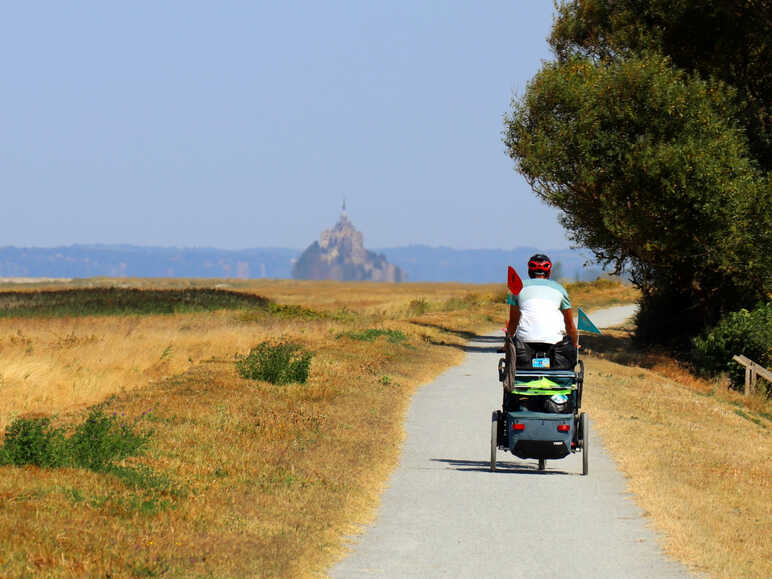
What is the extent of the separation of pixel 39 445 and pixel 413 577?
5385 millimetres

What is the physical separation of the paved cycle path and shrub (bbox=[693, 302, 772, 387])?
17.8 meters

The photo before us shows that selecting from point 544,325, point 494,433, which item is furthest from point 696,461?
point 544,325

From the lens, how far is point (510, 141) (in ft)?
118

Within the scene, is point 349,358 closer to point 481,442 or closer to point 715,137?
point 481,442

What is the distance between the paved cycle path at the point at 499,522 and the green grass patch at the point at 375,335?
16.9 metres

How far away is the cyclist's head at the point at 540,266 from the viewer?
12336 mm

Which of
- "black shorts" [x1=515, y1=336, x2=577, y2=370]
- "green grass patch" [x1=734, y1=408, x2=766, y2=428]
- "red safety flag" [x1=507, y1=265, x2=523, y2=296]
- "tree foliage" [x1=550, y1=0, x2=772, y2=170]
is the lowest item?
"green grass patch" [x1=734, y1=408, x2=766, y2=428]

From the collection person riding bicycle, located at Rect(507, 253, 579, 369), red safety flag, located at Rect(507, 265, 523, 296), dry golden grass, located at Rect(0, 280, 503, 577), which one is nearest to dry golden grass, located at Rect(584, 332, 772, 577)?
person riding bicycle, located at Rect(507, 253, 579, 369)

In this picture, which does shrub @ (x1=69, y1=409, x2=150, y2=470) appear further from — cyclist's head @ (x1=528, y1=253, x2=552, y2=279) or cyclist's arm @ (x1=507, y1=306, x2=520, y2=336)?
cyclist's head @ (x1=528, y1=253, x2=552, y2=279)

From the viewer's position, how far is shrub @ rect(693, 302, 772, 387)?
31.9 meters

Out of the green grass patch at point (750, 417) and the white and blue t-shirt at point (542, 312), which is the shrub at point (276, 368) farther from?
the green grass patch at point (750, 417)

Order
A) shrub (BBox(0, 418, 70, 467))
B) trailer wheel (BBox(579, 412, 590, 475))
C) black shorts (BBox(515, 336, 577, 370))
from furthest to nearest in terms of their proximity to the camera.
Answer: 1. trailer wheel (BBox(579, 412, 590, 475))
2. black shorts (BBox(515, 336, 577, 370))
3. shrub (BBox(0, 418, 70, 467))

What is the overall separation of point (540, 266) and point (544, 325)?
2.48 ft

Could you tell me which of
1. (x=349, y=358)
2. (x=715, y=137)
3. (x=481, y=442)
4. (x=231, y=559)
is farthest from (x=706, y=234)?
(x=231, y=559)
